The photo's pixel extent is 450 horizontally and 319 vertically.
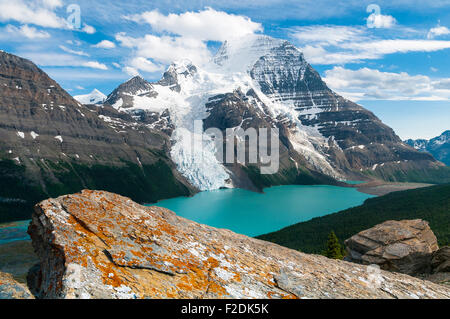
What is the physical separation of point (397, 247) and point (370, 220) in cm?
9118

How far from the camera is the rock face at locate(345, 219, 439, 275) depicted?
22.5m

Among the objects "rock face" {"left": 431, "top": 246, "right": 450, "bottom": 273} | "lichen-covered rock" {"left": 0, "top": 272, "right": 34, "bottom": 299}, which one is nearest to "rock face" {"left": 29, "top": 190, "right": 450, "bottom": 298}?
"lichen-covered rock" {"left": 0, "top": 272, "right": 34, "bottom": 299}

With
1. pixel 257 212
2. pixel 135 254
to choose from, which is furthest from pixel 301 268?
pixel 257 212

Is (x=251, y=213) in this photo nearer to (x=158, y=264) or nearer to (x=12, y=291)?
(x=158, y=264)

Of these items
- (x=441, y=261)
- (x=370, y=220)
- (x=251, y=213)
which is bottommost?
(x=251, y=213)

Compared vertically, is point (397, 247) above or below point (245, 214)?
above

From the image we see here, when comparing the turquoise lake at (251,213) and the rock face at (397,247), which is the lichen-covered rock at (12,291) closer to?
the rock face at (397,247)

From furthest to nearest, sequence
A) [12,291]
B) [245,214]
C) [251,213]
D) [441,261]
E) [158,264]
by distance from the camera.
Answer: [251,213]
[245,214]
[441,261]
[158,264]
[12,291]

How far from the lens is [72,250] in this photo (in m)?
6.52

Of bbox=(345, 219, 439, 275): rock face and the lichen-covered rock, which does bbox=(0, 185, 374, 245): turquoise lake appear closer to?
bbox=(345, 219, 439, 275): rock face

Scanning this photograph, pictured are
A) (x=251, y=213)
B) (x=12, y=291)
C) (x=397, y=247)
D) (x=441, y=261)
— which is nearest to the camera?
(x=12, y=291)

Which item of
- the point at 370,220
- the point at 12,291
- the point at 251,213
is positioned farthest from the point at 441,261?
the point at 251,213

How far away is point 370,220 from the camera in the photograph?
106 meters

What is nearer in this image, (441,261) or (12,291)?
(12,291)
